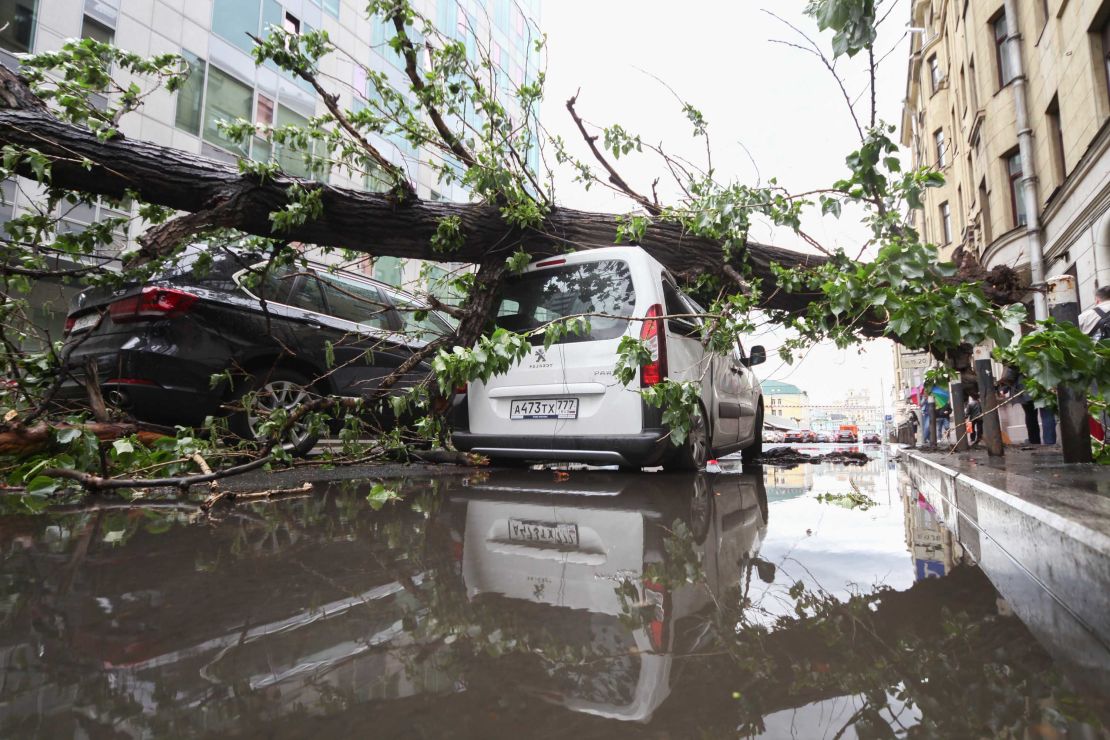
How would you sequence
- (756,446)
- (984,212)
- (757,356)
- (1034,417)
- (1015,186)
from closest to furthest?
(757,356), (756,446), (1034,417), (1015,186), (984,212)

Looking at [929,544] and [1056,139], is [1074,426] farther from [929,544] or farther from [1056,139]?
[1056,139]

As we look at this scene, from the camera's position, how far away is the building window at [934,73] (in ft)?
79.6

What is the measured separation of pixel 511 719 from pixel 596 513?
2097mm

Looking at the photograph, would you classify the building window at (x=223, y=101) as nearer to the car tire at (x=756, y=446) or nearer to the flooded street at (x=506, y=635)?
the car tire at (x=756, y=446)

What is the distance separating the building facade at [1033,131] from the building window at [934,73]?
98.3 inches

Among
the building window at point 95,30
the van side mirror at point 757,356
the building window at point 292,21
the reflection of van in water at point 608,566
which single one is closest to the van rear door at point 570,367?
the reflection of van in water at point 608,566

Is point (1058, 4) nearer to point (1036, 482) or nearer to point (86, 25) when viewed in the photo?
point (1036, 482)

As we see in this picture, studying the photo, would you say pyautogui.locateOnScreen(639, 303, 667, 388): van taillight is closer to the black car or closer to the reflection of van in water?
the reflection of van in water

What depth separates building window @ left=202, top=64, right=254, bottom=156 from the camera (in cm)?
1574

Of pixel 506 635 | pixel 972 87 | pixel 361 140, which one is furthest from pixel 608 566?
pixel 972 87

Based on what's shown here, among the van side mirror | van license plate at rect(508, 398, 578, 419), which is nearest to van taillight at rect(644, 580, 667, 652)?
van license plate at rect(508, 398, 578, 419)

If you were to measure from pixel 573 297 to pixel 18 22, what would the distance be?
15067 millimetres

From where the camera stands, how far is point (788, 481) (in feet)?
16.2

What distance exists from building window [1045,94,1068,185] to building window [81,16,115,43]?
20304 mm
